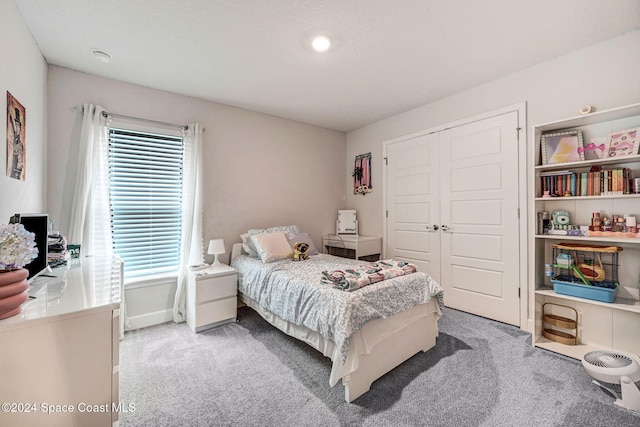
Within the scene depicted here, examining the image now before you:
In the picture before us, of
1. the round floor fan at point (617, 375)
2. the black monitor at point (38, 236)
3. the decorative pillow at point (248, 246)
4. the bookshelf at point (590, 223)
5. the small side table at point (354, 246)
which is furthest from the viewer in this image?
the small side table at point (354, 246)

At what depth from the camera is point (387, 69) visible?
2.65m

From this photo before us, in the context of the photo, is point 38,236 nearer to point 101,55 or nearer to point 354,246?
point 101,55

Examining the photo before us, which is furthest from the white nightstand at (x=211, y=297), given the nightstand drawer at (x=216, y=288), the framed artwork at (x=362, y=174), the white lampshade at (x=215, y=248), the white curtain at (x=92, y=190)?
the framed artwork at (x=362, y=174)

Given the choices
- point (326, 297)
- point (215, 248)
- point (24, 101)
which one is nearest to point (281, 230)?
point (215, 248)

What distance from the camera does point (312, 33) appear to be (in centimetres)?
210

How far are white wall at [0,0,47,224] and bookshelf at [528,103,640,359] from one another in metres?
3.88

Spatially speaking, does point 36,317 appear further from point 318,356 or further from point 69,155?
point 69,155

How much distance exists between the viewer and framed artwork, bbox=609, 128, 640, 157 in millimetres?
2055

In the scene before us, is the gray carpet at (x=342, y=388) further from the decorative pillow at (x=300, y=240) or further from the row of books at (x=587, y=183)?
the row of books at (x=587, y=183)

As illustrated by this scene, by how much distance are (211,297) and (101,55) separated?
2.42m

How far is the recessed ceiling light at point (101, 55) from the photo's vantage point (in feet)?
7.58

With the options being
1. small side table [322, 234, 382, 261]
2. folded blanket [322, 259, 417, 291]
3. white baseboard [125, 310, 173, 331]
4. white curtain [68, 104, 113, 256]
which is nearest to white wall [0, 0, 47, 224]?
white curtain [68, 104, 113, 256]

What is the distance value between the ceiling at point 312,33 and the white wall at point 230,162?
21 centimetres

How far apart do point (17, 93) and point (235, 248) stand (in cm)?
227
